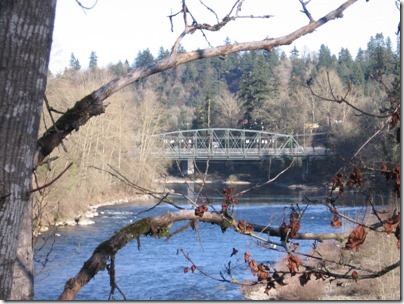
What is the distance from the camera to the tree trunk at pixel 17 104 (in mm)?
1246

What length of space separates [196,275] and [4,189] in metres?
10.9

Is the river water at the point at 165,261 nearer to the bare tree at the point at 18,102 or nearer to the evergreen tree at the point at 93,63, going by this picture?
A: the bare tree at the point at 18,102

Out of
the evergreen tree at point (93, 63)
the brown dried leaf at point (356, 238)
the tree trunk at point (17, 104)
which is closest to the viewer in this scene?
the tree trunk at point (17, 104)

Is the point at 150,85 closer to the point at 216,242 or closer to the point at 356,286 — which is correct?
the point at 216,242

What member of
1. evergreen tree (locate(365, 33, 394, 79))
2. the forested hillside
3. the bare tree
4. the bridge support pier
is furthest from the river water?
the bare tree

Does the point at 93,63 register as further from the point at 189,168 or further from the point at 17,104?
the point at 17,104

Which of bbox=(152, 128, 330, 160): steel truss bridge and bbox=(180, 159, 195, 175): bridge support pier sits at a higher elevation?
bbox=(152, 128, 330, 160): steel truss bridge

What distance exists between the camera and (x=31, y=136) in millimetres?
1289

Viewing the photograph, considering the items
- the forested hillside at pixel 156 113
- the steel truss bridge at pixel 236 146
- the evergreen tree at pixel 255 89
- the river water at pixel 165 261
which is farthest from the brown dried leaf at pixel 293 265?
the evergreen tree at pixel 255 89

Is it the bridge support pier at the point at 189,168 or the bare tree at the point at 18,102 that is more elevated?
the bare tree at the point at 18,102

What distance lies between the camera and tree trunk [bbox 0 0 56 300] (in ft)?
4.09

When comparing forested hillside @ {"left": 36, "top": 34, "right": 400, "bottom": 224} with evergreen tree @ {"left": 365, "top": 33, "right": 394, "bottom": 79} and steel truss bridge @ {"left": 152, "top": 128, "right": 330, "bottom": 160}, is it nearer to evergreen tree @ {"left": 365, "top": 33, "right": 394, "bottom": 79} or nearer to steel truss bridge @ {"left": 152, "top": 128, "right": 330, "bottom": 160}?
steel truss bridge @ {"left": 152, "top": 128, "right": 330, "bottom": 160}

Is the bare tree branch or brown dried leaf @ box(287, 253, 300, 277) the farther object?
brown dried leaf @ box(287, 253, 300, 277)

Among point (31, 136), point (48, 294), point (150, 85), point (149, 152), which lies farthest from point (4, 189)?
point (150, 85)
